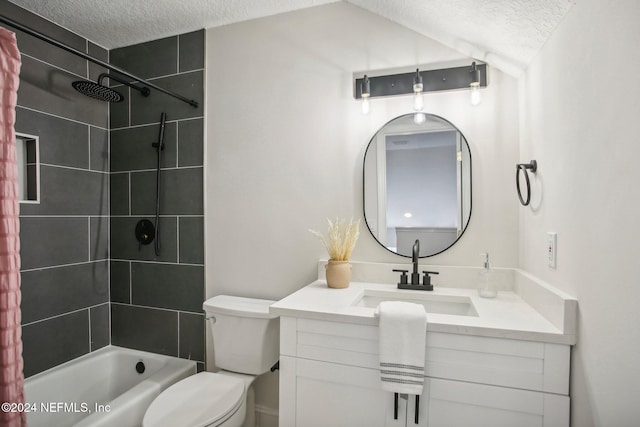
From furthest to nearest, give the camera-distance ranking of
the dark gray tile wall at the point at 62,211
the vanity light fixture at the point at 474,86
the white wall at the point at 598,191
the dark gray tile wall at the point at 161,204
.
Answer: the dark gray tile wall at the point at 161,204, the dark gray tile wall at the point at 62,211, the vanity light fixture at the point at 474,86, the white wall at the point at 598,191

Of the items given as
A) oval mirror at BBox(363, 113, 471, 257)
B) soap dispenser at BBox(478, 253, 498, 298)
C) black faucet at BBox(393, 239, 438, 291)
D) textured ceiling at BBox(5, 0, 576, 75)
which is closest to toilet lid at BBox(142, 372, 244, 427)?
black faucet at BBox(393, 239, 438, 291)

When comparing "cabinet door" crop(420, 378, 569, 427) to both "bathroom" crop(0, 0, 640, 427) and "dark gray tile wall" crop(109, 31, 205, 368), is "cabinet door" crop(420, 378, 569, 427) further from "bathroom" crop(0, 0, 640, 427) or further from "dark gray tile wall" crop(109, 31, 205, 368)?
"dark gray tile wall" crop(109, 31, 205, 368)

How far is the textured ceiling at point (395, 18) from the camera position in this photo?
119 cm

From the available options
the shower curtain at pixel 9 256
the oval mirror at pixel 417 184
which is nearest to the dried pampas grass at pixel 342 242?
the oval mirror at pixel 417 184

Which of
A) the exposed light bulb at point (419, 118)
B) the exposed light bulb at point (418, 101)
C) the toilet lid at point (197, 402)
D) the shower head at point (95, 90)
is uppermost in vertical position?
the shower head at point (95, 90)

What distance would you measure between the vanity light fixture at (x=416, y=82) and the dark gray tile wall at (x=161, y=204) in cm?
105

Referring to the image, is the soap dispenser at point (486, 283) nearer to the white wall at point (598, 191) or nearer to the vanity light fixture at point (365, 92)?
the white wall at point (598, 191)

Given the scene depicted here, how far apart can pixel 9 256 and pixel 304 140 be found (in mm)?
1372

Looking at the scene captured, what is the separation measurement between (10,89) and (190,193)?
0.99 metres

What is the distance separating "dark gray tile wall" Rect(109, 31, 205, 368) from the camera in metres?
2.10

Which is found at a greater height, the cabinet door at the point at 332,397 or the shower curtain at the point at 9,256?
the shower curtain at the point at 9,256

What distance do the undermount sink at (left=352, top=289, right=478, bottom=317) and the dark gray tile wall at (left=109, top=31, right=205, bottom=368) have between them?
3.78 feet

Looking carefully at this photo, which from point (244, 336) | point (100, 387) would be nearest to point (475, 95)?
point (244, 336)

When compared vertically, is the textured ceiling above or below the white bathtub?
above
